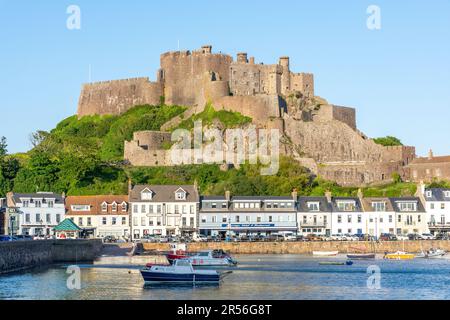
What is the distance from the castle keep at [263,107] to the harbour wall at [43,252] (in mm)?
38040

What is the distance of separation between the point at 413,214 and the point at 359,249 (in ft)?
34.6

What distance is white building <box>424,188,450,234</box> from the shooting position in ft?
287

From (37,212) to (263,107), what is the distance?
3422cm

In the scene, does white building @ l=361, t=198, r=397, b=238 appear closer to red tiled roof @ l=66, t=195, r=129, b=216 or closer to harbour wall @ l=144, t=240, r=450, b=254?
harbour wall @ l=144, t=240, r=450, b=254

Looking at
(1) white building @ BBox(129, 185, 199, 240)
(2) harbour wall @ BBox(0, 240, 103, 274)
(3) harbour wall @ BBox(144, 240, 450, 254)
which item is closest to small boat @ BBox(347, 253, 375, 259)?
(3) harbour wall @ BBox(144, 240, 450, 254)

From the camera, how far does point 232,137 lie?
103875 millimetres

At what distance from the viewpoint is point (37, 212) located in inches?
3216

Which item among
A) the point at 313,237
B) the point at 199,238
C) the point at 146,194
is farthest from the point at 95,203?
the point at 313,237

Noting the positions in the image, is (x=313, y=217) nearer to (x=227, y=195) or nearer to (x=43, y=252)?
(x=227, y=195)

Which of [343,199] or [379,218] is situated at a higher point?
[343,199]

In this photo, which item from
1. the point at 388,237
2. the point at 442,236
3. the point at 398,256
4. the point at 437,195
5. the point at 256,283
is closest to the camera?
the point at 256,283

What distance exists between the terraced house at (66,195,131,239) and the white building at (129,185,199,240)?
0.87 m

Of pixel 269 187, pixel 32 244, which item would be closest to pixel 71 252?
pixel 32 244

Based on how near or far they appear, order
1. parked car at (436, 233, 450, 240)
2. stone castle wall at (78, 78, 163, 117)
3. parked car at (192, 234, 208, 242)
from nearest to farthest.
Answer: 1. parked car at (192, 234, 208, 242)
2. parked car at (436, 233, 450, 240)
3. stone castle wall at (78, 78, 163, 117)
